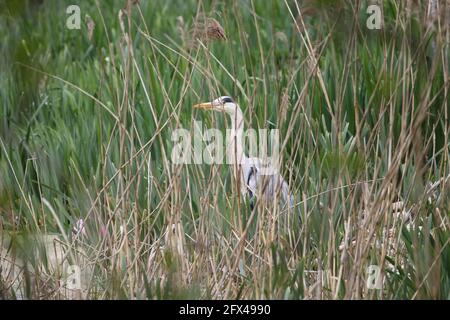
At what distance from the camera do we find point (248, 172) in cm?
386

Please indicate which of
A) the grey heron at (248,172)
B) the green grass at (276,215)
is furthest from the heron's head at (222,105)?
the green grass at (276,215)

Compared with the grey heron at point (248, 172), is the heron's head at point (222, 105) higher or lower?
higher

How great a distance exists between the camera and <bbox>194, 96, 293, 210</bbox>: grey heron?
269 cm

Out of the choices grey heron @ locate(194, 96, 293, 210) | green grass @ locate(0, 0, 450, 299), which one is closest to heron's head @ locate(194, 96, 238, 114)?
grey heron @ locate(194, 96, 293, 210)

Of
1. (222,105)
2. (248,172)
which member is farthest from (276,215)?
(248,172)

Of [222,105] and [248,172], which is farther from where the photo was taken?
[248,172]

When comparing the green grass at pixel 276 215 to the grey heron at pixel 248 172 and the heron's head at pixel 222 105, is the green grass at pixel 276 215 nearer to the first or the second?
the grey heron at pixel 248 172

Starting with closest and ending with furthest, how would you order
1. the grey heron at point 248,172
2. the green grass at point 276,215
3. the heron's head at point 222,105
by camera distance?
the green grass at point 276,215
the grey heron at point 248,172
the heron's head at point 222,105

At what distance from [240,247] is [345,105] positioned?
1484mm

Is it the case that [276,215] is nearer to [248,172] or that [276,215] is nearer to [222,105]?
[222,105]

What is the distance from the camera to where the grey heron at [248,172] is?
8.84 ft

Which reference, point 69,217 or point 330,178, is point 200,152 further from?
point 330,178
